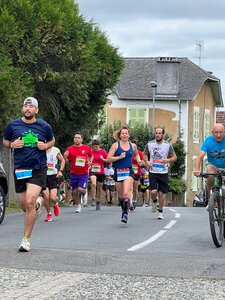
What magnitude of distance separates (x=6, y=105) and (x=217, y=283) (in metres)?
14.5

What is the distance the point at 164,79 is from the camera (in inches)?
2183

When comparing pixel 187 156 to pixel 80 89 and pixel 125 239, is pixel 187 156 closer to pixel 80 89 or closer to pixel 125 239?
pixel 80 89

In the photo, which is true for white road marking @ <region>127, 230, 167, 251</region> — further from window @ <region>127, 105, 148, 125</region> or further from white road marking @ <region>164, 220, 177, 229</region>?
window @ <region>127, 105, 148, 125</region>

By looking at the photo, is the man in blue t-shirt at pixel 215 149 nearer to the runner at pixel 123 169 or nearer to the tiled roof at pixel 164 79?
the runner at pixel 123 169

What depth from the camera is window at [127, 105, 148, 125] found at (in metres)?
56.7

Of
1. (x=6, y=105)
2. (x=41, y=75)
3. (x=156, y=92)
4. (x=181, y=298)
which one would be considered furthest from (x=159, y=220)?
(x=156, y=92)

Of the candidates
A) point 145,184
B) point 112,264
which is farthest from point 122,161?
point 145,184

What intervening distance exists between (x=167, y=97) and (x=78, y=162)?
1330 inches

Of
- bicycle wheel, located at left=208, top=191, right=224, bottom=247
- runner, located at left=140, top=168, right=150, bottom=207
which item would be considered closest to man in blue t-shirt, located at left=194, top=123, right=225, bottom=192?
bicycle wheel, located at left=208, top=191, right=224, bottom=247

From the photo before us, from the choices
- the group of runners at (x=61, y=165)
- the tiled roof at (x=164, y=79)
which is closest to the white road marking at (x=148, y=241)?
the group of runners at (x=61, y=165)

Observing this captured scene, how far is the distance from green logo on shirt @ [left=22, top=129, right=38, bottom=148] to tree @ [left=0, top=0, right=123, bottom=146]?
10.8 m

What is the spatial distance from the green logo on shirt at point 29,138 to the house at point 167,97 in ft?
138

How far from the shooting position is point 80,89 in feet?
89.5

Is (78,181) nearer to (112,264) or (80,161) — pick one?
(80,161)
